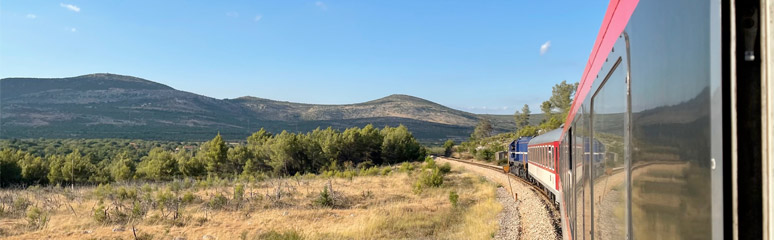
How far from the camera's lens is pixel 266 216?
20.6m

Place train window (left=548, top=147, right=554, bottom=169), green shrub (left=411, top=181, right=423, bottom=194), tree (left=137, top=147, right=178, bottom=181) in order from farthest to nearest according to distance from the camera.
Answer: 1. tree (left=137, top=147, right=178, bottom=181)
2. green shrub (left=411, top=181, right=423, bottom=194)
3. train window (left=548, top=147, right=554, bottom=169)

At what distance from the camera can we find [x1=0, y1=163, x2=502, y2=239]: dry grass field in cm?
1617

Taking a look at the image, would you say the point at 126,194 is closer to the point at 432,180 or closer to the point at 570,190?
the point at 432,180

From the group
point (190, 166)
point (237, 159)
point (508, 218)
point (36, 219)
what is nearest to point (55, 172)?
point (190, 166)

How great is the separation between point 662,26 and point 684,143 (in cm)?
48

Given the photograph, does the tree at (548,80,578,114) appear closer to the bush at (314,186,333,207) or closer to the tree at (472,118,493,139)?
the tree at (472,118,493,139)

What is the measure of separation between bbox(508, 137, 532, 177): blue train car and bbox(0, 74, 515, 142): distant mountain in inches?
4451

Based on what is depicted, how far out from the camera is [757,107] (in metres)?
1.09

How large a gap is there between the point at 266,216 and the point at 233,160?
3110 centimetres

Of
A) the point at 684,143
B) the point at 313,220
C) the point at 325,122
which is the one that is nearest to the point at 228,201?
the point at 313,220

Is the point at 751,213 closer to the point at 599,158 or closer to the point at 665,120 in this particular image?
the point at 665,120

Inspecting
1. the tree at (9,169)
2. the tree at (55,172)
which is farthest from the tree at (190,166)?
the tree at (9,169)

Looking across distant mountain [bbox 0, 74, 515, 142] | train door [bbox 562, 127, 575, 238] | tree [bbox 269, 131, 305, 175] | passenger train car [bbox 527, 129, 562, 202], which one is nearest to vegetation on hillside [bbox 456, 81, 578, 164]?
tree [bbox 269, 131, 305, 175]

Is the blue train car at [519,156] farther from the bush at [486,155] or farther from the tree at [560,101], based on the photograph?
the tree at [560,101]
